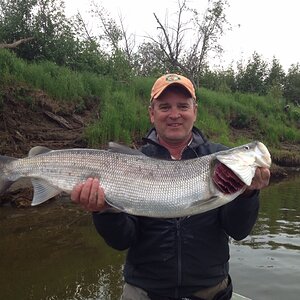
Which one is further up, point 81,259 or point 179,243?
point 179,243

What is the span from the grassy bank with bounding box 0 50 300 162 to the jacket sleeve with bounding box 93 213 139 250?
33.4 ft

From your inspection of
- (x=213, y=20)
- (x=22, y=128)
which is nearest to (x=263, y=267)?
(x=22, y=128)

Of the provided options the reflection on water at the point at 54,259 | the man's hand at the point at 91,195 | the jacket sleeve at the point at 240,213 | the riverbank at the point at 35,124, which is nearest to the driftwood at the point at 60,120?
the riverbank at the point at 35,124

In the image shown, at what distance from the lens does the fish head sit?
107 inches

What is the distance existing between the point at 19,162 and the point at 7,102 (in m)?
9.82

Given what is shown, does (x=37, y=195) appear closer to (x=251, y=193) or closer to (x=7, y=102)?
(x=251, y=193)

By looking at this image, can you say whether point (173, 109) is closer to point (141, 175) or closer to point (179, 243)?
point (141, 175)

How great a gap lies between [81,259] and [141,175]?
4457 mm

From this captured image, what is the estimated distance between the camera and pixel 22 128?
12.3 metres

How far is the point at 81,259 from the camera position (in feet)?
23.0

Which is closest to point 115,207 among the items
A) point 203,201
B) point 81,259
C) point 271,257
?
point 203,201

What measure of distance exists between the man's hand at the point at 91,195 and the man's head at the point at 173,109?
0.66 metres

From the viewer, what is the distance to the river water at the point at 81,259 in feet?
19.1

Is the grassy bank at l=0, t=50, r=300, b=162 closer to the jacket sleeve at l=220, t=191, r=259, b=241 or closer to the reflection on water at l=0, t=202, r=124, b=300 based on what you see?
the reflection on water at l=0, t=202, r=124, b=300
